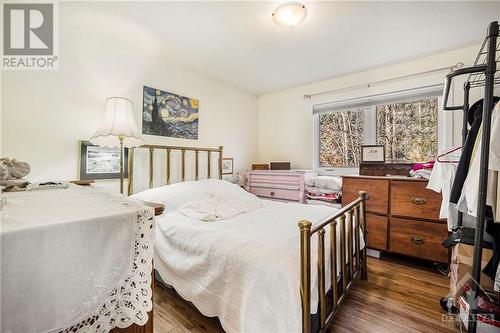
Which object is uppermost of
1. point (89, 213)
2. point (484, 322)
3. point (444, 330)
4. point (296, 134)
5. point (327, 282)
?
point (296, 134)

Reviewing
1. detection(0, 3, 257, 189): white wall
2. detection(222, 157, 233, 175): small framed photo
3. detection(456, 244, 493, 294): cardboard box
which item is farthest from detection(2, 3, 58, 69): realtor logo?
detection(456, 244, 493, 294): cardboard box

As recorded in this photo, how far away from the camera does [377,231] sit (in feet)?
7.71

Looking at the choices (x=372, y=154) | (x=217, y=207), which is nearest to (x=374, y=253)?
(x=372, y=154)

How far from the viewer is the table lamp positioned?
67.6 inches

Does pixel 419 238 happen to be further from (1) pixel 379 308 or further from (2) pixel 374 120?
(2) pixel 374 120

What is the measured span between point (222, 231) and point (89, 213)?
2.76 ft

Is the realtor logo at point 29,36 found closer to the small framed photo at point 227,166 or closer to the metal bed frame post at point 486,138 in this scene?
the small framed photo at point 227,166

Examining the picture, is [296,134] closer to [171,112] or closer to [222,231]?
[171,112]

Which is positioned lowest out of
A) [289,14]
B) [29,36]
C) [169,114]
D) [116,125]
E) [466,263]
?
[466,263]

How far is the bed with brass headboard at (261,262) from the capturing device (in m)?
0.93

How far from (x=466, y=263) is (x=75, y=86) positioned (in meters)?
3.16

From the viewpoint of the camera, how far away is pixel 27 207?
64 cm

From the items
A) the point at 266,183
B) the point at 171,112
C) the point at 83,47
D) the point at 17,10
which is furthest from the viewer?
the point at 266,183

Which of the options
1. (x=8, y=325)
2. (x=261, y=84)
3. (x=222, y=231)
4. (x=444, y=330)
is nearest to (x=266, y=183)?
(x=261, y=84)
